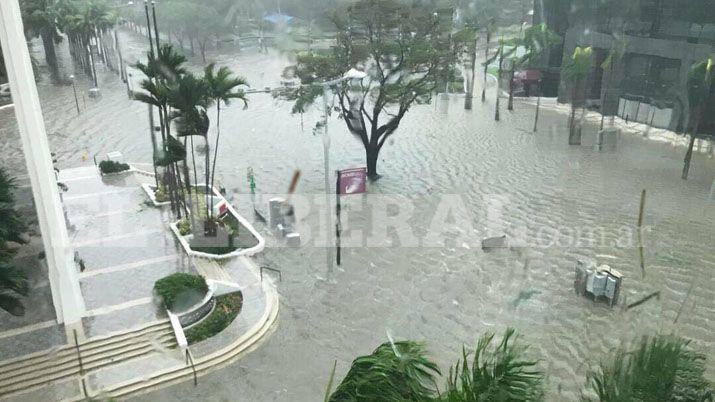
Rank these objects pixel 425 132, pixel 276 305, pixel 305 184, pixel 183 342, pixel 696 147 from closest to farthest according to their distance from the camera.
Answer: pixel 183 342
pixel 276 305
pixel 305 184
pixel 696 147
pixel 425 132

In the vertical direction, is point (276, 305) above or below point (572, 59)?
below

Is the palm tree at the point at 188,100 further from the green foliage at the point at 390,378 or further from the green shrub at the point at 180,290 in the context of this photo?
the green foliage at the point at 390,378

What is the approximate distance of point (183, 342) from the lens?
16016 mm

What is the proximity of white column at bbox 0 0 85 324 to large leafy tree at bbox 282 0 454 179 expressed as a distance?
15.1 metres

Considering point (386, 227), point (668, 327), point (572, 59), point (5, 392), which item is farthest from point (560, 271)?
point (572, 59)

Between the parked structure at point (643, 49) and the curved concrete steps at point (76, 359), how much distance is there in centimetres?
3464

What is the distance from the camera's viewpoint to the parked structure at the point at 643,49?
121 ft

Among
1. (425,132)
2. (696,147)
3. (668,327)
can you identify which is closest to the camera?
(668,327)

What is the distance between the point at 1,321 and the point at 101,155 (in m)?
20.1

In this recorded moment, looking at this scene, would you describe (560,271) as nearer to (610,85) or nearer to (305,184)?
(305,184)

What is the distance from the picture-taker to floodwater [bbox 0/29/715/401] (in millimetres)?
16281

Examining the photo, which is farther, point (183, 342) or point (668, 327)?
point (668, 327)

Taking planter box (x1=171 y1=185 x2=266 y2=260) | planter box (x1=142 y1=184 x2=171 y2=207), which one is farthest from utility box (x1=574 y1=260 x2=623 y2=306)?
planter box (x1=142 y1=184 x2=171 y2=207)

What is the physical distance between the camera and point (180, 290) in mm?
17406
